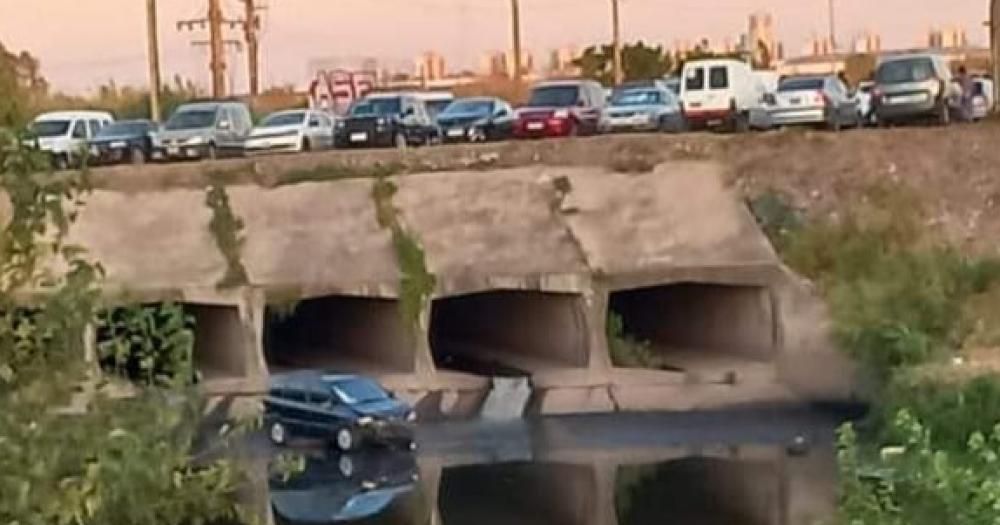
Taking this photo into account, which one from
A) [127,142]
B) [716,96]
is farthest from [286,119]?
[716,96]

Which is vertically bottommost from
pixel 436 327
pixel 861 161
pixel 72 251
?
pixel 436 327

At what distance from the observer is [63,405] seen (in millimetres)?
4828

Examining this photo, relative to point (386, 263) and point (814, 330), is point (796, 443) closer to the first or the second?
point (814, 330)

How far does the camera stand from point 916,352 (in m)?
31.4

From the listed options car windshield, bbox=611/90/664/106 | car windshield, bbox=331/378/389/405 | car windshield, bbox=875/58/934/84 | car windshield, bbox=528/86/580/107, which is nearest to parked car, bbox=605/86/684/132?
car windshield, bbox=611/90/664/106

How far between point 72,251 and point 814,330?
30828mm

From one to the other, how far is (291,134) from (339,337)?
606cm

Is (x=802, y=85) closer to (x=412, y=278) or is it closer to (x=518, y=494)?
(x=412, y=278)

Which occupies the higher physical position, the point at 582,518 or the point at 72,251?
the point at 72,251

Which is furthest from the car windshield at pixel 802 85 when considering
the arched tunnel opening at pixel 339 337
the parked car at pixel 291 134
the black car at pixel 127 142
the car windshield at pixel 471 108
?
the black car at pixel 127 142

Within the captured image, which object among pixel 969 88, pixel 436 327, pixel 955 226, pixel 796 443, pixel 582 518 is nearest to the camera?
pixel 582 518

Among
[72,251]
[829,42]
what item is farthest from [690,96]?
[829,42]

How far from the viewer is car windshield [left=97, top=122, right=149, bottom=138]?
46.3 metres

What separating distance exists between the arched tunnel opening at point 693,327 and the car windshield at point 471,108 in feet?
28.5
